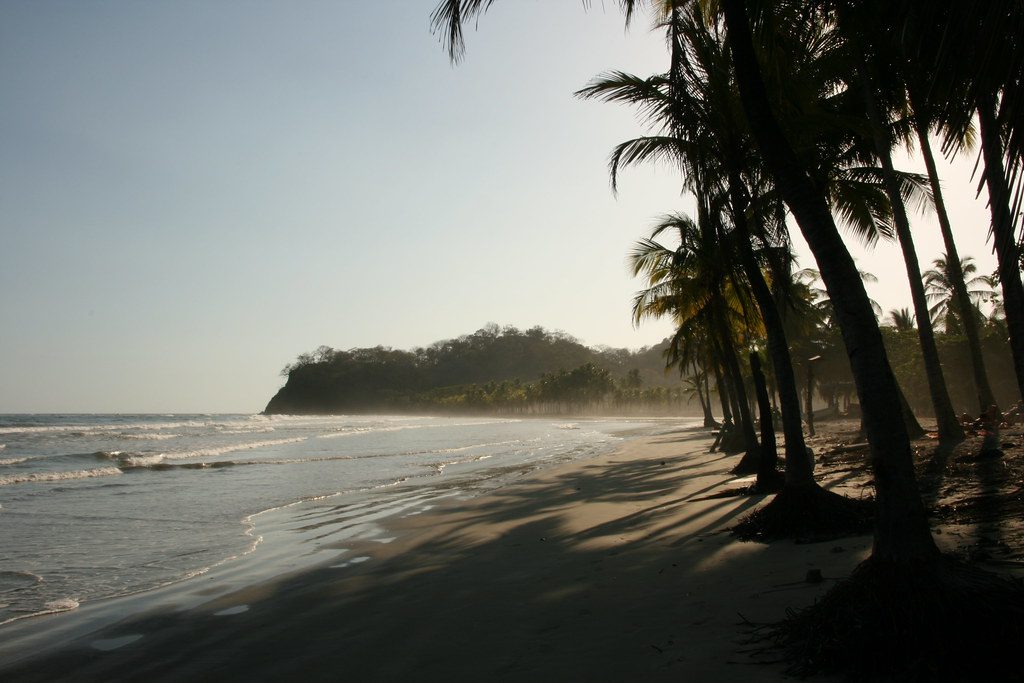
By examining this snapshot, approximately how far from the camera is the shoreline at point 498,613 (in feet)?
13.7

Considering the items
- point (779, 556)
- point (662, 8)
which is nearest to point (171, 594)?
point (779, 556)

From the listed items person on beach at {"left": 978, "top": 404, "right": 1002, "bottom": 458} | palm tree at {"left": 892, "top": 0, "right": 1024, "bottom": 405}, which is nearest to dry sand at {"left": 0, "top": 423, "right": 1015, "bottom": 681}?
palm tree at {"left": 892, "top": 0, "right": 1024, "bottom": 405}

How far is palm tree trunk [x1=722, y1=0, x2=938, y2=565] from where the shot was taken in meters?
3.64

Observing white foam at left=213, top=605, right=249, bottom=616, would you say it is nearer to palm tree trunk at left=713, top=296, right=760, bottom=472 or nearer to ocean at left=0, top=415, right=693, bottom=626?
ocean at left=0, top=415, right=693, bottom=626

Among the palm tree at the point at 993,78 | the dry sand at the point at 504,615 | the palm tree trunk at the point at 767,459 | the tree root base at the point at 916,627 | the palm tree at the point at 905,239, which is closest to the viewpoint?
the palm tree at the point at 993,78

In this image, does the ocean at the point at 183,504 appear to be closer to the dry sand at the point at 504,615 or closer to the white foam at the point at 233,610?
the dry sand at the point at 504,615

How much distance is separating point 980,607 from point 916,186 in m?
15.6

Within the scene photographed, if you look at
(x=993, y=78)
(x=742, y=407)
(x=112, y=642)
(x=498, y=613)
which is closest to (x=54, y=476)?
(x=112, y=642)

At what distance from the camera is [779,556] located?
588 cm

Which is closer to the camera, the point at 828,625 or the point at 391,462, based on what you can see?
the point at 828,625

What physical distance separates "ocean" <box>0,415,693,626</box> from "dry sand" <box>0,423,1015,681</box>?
59.9 inches

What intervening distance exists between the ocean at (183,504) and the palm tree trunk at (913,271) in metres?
9.49

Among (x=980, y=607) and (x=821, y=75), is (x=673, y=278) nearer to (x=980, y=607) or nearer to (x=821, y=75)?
(x=821, y=75)

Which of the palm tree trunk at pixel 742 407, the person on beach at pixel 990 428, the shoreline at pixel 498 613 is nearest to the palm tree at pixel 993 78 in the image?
the shoreline at pixel 498 613
